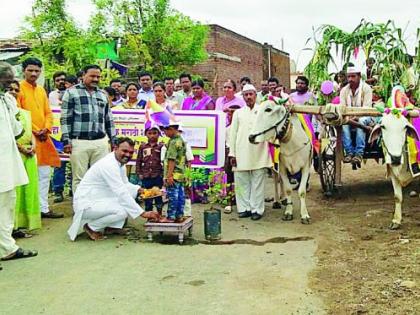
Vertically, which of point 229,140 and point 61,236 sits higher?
point 229,140

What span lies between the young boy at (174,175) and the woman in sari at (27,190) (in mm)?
1758

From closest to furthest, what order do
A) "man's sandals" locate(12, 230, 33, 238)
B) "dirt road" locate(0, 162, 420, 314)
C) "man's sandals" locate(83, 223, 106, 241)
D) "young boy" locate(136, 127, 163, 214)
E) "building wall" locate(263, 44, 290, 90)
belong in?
"dirt road" locate(0, 162, 420, 314), "man's sandals" locate(83, 223, 106, 241), "man's sandals" locate(12, 230, 33, 238), "young boy" locate(136, 127, 163, 214), "building wall" locate(263, 44, 290, 90)

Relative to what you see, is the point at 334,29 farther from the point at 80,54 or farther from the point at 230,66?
the point at 230,66

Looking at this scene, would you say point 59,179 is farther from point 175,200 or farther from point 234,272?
point 234,272

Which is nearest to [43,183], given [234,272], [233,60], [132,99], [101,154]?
[101,154]

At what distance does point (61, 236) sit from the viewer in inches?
270

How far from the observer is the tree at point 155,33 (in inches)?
524

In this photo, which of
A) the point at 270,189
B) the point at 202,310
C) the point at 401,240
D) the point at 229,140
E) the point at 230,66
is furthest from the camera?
the point at 230,66

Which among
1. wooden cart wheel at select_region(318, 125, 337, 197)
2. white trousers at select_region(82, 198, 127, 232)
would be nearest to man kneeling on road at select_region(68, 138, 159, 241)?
white trousers at select_region(82, 198, 127, 232)

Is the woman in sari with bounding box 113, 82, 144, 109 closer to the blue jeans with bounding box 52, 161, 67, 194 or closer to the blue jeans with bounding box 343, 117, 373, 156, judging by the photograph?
the blue jeans with bounding box 52, 161, 67, 194

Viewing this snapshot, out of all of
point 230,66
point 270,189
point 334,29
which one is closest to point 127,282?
point 334,29

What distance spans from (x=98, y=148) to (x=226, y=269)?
2.99 m

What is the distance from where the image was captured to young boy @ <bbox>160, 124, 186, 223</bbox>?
657cm

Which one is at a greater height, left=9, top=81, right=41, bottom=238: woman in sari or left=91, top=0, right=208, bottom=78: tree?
left=91, top=0, right=208, bottom=78: tree
